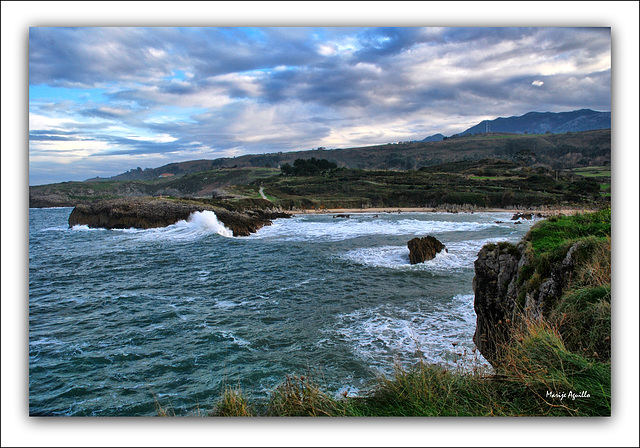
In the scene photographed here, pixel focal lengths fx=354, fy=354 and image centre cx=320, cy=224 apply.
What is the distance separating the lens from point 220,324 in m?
7.68

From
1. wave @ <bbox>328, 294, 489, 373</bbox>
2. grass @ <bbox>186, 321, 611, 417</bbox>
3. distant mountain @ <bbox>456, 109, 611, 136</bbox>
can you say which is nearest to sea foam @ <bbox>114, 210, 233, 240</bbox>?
wave @ <bbox>328, 294, 489, 373</bbox>

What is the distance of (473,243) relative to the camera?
19.1m

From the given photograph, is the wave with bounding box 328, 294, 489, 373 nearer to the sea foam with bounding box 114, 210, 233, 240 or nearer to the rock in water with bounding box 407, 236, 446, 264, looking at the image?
the rock in water with bounding box 407, 236, 446, 264

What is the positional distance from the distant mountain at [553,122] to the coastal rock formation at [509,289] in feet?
7.26

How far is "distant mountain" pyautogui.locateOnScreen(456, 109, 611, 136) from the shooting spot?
5.84 m

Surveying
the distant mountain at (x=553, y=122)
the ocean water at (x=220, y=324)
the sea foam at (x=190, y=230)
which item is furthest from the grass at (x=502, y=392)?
the sea foam at (x=190, y=230)

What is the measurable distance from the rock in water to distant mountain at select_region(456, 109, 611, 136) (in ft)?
19.2

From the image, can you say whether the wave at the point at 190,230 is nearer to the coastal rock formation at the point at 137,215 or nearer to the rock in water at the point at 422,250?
the coastal rock formation at the point at 137,215

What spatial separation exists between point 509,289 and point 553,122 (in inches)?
188

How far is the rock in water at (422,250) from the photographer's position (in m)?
14.4

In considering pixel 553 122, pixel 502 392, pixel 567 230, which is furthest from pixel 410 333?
pixel 553 122

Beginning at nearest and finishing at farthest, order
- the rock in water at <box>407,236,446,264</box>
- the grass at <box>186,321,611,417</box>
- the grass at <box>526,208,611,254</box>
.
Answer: the grass at <box>186,321,611,417</box> → the grass at <box>526,208,611,254</box> → the rock in water at <box>407,236,446,264</box>

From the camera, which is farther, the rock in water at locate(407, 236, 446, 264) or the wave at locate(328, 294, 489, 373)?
the rock in water at locate(407, 236, 446, 264)

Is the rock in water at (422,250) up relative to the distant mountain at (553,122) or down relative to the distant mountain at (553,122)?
down
